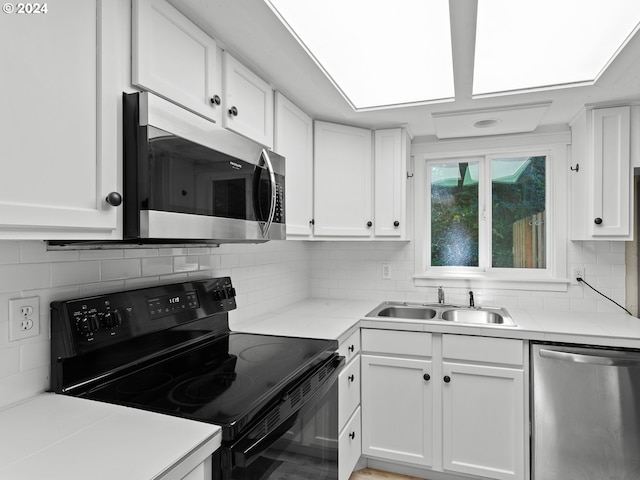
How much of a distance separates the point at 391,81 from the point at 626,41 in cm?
94

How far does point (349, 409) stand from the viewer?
211 centimetres

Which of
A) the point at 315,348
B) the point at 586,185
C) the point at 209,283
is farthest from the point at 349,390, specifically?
the point at 586,185

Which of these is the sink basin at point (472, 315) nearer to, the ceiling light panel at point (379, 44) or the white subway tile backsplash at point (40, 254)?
the ceiling light panel at point (379, 44)

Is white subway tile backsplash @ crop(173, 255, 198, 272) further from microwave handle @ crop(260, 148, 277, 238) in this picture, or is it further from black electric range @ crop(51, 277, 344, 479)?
microwave handle @ crop(260, 148, 277, 238)

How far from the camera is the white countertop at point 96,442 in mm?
763

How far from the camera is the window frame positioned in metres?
2.67

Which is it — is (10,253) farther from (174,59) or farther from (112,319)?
(174,59)

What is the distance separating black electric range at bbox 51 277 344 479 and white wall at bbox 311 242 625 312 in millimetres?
1307

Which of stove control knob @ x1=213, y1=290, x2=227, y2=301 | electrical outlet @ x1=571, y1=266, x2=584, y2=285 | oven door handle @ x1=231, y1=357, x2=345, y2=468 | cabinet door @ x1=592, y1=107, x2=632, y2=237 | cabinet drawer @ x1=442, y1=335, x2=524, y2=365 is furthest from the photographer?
electrical outlet @ x1=571, y1=266, x2=584, y2=285

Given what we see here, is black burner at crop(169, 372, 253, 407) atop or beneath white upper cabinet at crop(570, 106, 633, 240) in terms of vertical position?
beneath

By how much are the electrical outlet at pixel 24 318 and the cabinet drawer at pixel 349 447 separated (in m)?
1.40

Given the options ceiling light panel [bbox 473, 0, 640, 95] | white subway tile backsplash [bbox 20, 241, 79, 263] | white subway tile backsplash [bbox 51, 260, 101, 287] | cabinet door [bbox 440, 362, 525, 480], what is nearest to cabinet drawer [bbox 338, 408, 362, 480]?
cabinet door [bbox 440, 362, 525, 480]

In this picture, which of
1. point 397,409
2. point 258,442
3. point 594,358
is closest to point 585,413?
point 594,358

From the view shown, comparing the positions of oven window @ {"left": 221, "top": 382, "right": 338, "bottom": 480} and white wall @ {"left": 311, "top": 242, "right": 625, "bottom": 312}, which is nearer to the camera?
oven window @ {"left": 221, "top": 382, "right": 338, "bottom": 480}
